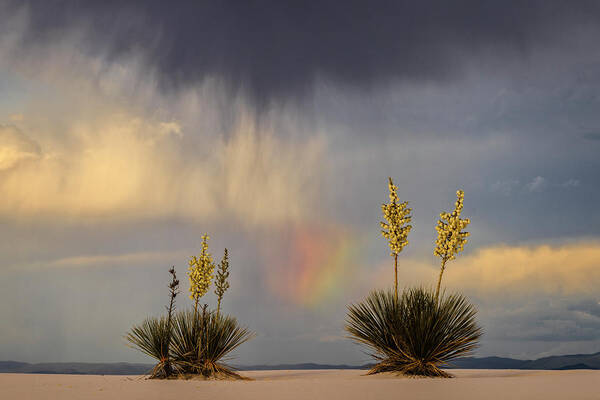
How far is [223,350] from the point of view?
1518 cm

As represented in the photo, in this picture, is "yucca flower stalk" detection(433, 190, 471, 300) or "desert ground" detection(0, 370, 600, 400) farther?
"yucca flower stalk" detection(433, 190, 471, 300)

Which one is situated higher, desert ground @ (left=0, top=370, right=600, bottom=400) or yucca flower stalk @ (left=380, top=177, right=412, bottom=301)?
yucca flower stalk @ (left=380, top=177, right=412, bottom=301)

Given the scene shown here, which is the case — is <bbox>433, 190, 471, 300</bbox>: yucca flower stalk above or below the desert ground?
above

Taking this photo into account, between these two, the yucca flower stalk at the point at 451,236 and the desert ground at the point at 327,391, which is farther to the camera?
Result: the yucca flower stalk at the point at 451,236

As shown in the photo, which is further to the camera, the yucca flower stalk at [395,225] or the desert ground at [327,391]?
the yucca flower stalk at [395,225]

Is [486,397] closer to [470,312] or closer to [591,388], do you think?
[591,388]

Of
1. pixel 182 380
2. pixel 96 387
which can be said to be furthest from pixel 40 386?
pixel 182 380

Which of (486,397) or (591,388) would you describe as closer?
(486,397)

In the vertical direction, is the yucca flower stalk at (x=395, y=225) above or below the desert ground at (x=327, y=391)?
above

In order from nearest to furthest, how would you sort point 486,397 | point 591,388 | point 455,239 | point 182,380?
1. point 486,397
2. point 591,388
3. point 182,380
4. point 455,239

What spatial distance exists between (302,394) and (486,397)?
2789 mm

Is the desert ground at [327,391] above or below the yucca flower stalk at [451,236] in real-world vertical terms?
below

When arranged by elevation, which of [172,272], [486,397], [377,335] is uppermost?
[172,272]

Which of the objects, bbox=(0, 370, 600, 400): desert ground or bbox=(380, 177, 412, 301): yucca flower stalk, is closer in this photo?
bbox=(0, 370, 600, 400): desert ground
